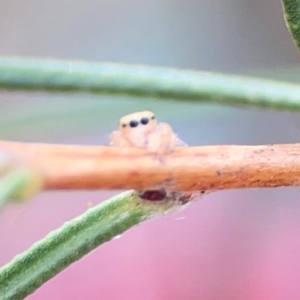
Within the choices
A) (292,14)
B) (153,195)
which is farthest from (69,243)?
(292,14)

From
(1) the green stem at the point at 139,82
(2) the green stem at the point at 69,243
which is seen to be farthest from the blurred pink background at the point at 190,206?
(1) the green stem at the point at 139,82

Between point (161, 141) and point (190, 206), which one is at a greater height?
point (190, 206)

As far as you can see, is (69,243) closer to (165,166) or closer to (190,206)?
(165,166)

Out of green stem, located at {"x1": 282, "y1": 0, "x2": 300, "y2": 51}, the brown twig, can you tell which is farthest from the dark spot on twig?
green stem, located at {"x1": 282, "y1": 0, "x2": 300, "y2": 51}

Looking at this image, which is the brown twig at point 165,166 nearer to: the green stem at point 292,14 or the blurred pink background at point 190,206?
the green stem at point 292,14

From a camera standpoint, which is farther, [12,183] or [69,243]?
[69,243]

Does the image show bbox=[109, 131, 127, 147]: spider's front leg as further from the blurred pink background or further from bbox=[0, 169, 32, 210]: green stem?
the blurred pink background
